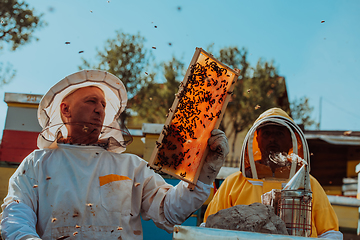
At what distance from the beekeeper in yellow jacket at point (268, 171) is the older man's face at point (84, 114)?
51.3 inches

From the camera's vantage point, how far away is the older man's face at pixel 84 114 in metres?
2.79

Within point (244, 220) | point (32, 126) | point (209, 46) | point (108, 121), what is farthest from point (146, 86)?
point (244, 220)

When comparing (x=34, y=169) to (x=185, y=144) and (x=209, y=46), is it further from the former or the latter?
(x=209, y=46)

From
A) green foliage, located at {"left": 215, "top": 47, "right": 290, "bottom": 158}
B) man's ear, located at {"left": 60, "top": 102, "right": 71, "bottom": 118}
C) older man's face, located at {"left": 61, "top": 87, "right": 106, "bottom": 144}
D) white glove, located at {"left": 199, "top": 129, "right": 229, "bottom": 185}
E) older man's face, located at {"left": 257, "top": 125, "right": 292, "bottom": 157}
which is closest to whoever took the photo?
white glove, located at {"left": 199, "top": 129, "right": 229, "bottom": 185}

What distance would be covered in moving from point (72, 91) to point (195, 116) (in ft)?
4.26

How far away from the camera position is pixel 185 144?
2334 millimetres

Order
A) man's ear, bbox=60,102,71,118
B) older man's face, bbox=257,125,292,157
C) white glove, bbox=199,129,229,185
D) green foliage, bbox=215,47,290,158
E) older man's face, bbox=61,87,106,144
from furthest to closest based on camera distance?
green foliage, bbox=215,47,290,158, older man's face, bbox=257,125,292,157, man's ear, bbox=60,102,71,118, older man's face, bbox=61,87,106,144, white glove, bbox=199,129,229,185

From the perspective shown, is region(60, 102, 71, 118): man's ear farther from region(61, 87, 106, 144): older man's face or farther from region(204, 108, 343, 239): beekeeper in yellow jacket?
region(204, 108, 343, 239): beekeeper in yellow jacket

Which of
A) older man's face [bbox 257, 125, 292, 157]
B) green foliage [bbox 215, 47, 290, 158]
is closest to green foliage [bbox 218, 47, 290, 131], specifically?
green foliage [bbox 215, 47, 290, 158]

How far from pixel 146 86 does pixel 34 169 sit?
19567mm

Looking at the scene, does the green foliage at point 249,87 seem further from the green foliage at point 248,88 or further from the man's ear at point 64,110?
the man's ear at point 64,110

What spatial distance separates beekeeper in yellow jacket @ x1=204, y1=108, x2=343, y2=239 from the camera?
9.25 ft

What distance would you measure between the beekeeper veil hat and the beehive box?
0.72 m

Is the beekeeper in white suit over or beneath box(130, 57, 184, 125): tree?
beneath
